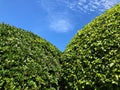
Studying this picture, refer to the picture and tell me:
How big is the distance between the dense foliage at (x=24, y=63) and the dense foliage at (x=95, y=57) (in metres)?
0.54

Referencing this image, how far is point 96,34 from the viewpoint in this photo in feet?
32.4

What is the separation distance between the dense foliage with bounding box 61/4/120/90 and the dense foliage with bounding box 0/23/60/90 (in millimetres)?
542

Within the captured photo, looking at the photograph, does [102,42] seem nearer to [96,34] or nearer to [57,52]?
[96,34]

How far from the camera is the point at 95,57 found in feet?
30.6

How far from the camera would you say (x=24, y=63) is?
8.93 meters

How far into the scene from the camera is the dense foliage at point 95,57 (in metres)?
8.85

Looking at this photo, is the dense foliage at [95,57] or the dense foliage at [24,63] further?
the dense foliage at [95,57]

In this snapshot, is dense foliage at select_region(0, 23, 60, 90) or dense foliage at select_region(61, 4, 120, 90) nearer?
dense foliage at select_region(0, 23, 60, 90)

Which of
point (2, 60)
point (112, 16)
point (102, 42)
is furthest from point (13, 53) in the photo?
point (112, 16)

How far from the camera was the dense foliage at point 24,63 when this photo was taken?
28.0 ft

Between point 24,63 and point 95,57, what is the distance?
205 centimetres

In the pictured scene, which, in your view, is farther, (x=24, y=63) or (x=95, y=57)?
(x=95, y=57)

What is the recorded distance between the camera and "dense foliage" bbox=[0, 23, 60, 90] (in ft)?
28.0

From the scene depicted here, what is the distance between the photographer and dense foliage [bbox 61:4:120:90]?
8852mm
